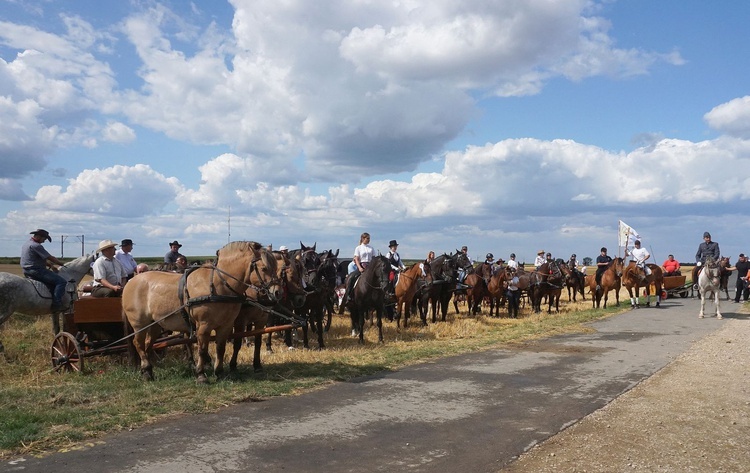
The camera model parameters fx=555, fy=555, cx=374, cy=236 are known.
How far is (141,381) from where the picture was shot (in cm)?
856

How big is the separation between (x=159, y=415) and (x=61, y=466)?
5.60 ft

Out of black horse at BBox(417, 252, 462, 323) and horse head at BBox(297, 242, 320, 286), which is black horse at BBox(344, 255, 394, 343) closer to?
horse head at BBox(297, 242, 320, 286)

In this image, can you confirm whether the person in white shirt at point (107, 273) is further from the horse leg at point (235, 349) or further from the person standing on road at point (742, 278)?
the person standing on road at point (742, 278)

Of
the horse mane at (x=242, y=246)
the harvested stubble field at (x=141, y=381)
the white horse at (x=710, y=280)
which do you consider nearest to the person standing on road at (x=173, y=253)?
the harvested stubble field at (x=141, y=381)

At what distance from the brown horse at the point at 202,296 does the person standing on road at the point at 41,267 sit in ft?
6.33

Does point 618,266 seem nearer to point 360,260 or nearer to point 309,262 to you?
point 360,260

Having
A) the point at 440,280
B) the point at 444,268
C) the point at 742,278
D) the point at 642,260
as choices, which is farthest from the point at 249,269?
the point at 742,278

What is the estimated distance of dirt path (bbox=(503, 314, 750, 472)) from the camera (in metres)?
5.23

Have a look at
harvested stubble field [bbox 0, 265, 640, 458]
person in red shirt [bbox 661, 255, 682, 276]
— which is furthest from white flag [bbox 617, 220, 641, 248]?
harvested stubble field [bbox 0, 265, 640, 458]

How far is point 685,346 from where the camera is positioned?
12727 millimetres

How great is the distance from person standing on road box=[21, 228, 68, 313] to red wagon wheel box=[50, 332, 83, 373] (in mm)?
750

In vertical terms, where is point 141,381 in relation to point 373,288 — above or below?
below

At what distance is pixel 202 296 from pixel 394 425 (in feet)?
11.7

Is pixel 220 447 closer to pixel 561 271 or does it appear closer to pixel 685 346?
pixel 685 346
